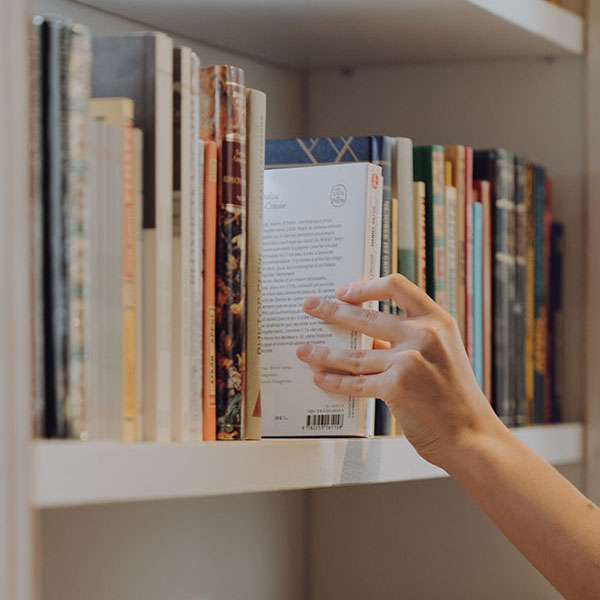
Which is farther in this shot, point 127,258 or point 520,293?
point 520,293

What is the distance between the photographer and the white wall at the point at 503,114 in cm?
154

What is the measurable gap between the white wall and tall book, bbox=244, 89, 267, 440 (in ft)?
2.08

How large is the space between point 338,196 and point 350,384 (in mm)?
177

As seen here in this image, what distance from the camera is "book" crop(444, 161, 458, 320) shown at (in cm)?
127

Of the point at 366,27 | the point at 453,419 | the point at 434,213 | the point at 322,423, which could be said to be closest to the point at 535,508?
the point at 453,419

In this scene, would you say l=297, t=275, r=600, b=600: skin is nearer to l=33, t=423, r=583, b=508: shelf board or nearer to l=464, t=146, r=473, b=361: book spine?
l=33, t=423, r=583, b=508: shelf board

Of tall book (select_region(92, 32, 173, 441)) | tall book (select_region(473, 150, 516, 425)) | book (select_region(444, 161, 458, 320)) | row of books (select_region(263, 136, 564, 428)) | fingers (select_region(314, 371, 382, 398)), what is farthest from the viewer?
tall book (select_region(473, 150, 516, 425))

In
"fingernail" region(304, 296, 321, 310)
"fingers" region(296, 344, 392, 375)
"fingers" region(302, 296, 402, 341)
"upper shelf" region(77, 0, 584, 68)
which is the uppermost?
"upper shelf" region(77, 0, 584, 68)

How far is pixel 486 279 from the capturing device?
4.43ft

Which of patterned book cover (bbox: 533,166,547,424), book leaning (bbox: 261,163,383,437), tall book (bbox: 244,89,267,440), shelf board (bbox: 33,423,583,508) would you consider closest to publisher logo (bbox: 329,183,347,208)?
book leaning (bbox: 261,163,383,437)

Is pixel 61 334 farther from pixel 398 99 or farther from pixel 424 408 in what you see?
pixel 398 99

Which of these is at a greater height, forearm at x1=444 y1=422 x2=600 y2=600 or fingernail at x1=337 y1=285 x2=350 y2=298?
fingernail at x1=337 y1=285 x2=350 y2=298

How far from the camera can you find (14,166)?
69 centimetres

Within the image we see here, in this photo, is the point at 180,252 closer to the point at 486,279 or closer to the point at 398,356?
the point at 398,356
